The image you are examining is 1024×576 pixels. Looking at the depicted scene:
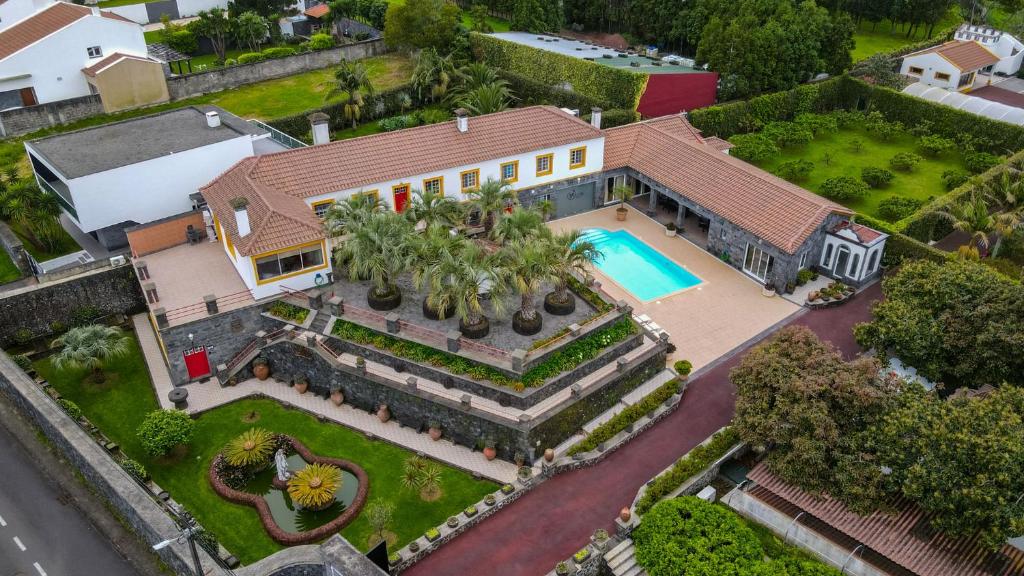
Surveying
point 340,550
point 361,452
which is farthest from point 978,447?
point 361,452

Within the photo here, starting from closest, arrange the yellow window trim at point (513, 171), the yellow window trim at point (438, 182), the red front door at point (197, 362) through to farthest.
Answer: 1. the red front door at point (197, 362)
2. the yellow window trim at point (438, 182)
3. the yellow window trim at point (513, 171)

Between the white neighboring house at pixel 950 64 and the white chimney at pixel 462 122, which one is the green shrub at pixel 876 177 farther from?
the white chimney at pixel 462 122

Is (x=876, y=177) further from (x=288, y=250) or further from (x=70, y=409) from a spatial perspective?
(x=70, y=409)

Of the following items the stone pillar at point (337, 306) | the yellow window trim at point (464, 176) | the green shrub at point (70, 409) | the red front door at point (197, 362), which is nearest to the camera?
the green shrub at point (70, 409)

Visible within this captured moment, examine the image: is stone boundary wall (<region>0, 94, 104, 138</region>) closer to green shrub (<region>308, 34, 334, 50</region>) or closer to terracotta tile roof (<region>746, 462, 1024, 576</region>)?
green shrub (<region>308, 34, 334, 50</region>)

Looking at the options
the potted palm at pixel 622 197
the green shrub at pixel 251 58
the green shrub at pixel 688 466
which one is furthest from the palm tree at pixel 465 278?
the green shrub at pixel 251 58

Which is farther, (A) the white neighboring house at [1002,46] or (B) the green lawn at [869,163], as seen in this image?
(A) the white neighboring house at [1002,46]

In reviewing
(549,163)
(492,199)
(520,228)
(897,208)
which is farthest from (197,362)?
(897,208)
